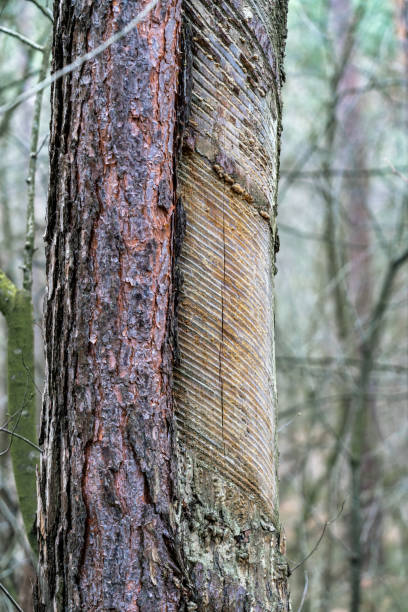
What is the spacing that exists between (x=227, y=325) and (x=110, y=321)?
27 cm

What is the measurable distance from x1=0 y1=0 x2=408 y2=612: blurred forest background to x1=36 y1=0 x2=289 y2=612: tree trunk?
238 centimetres

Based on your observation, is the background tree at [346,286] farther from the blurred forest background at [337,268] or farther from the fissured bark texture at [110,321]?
the fissured bark texture at [110,321]

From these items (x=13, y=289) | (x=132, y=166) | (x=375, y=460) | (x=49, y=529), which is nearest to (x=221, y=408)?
(x=49, y=529)

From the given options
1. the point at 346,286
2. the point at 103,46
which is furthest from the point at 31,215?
the point at 346,286

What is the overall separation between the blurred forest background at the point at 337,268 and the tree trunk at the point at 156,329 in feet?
7.80

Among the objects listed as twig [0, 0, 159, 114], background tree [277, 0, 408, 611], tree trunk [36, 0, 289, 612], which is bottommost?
tree trunk [36, 0, 289, 612]

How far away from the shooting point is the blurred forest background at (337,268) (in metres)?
4.10

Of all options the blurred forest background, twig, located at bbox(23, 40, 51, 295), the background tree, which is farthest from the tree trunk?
the background tree

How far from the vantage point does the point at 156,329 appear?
1.11 m

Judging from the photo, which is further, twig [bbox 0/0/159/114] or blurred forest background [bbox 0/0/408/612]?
blurred forest background [bbox 0/0/408/612]

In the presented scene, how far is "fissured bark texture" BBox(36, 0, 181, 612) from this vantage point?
1.03 meters

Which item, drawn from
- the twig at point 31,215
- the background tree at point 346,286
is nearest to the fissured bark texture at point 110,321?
the twig at point 31,215

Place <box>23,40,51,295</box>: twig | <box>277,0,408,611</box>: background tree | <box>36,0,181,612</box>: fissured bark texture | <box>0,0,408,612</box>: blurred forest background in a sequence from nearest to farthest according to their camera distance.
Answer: <box>36,0,181,612</box>: fissured bark texture < <box>23,40,51,295</box>: twig < <box>0,0,408,612</box>: blurred forest background < <box>277,0,408,611</box>: background tree

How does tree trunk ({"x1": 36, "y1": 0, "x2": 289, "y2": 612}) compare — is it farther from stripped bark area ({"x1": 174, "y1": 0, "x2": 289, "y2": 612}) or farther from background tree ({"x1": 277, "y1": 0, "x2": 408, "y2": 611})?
background tree ({"x1": 277, "y1": 0, "x2": 408, "y2": 611})
